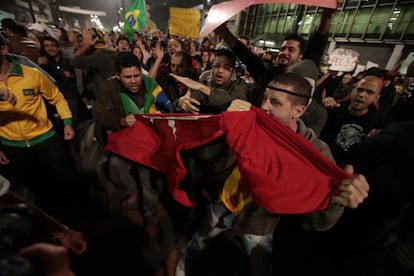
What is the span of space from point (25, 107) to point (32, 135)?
1.04 ft

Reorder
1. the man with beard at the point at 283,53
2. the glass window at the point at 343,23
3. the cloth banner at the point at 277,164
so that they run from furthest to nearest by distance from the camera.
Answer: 1. the glass window at the point at 343,23
2. the man with beard at the point at 283,53
3. the cloth banner at the point at 277,164

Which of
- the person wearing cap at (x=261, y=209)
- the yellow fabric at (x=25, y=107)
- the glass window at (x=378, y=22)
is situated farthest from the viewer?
the glass window at (x=378, y=22)

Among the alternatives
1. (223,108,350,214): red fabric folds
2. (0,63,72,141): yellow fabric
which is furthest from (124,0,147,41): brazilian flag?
(223,108,350,214): red fabric folds

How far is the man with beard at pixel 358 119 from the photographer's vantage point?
2.86m

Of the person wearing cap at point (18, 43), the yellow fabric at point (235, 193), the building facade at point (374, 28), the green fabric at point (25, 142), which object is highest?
the building facade at point (374, 28)

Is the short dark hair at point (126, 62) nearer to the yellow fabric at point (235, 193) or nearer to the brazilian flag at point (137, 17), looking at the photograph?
the yellow fabric at point (235, 193)

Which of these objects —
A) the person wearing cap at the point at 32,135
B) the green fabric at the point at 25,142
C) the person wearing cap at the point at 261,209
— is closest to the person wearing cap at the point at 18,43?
the person wearing cap at the point at 32,135

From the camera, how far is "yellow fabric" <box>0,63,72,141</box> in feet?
7.58

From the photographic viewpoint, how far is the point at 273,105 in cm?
197

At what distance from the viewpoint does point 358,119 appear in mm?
2932

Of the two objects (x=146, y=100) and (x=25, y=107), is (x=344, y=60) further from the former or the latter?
(x=25, y=107)

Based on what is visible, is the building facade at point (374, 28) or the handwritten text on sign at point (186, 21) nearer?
the handwritten text on sign at point (186, 21)

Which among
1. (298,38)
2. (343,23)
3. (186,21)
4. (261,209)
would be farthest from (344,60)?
(343,23)

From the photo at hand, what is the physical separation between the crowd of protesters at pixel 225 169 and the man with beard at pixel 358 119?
14mm
